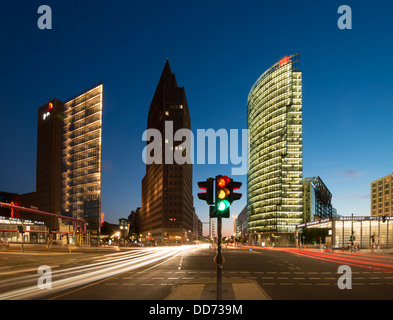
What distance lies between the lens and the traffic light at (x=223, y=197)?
Answer: 1037 centimetres

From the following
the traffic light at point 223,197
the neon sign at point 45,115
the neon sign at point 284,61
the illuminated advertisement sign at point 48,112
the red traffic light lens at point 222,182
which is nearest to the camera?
the traffic light at point 223,197

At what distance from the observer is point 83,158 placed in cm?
13025

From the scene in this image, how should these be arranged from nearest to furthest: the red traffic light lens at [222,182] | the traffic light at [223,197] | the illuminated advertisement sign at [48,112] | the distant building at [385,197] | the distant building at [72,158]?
the traffic light at [223,197], the red traffic light lens at [222,182], the distant building at [72,158], the illuminated advertisement sign at [48,112], the distant building at [385,197]

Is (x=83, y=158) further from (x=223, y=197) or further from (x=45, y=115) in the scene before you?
(x=223, y=197)

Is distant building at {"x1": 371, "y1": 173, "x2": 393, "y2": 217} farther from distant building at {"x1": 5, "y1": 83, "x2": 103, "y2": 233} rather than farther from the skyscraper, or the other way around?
distant building at {"x1": 5, "y1": 83, "x2": 103, "y2": 233}

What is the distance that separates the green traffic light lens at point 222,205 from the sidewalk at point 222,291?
3900mm

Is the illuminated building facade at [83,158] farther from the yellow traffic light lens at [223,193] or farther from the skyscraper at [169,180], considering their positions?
the yellow traffic light lens at [223,193]

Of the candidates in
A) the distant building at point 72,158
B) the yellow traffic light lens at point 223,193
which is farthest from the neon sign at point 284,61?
the yellow traffic light lens at point 223,193

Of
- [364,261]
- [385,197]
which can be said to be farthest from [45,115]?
[385,197]

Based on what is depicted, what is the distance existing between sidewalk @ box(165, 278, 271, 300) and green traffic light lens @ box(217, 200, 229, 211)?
154 inches

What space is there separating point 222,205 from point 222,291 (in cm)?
514
